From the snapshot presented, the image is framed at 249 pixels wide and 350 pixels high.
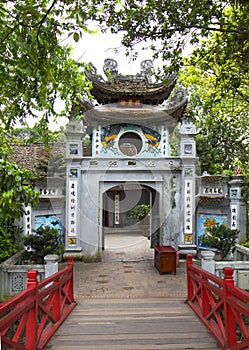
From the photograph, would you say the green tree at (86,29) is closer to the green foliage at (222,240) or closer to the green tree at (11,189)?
the green tree at (11,189)

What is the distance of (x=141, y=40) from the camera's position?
14.4ft

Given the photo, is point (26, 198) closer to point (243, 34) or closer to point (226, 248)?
point (243, 34)

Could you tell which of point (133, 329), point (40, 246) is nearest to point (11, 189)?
point (133, 329)

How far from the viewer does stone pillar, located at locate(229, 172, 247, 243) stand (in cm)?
932

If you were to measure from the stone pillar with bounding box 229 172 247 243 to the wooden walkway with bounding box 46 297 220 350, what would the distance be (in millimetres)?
4472

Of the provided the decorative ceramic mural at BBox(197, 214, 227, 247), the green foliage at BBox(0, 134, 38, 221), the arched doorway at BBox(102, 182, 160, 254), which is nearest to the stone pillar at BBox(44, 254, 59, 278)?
the green foliage at BBox(0, 134, 38, 221)

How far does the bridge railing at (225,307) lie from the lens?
10.6 feet

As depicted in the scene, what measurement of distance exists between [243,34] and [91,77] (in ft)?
22.5

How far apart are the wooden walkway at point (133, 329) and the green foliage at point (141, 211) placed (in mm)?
Answer: 13761

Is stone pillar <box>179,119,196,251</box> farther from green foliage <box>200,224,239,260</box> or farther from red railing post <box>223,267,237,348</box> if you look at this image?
red railing post <box>223,267,237,348</box>

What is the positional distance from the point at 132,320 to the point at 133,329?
0.40m

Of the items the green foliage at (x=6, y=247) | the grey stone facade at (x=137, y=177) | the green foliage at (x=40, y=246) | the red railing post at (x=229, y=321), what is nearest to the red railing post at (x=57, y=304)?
the red railing post at (x=229, y=321)

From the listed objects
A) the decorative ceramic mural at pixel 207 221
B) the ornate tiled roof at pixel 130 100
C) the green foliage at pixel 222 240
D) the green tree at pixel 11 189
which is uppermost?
the ornate tiled roof at pixel 130 100

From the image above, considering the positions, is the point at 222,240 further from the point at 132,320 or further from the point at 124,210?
the point at 124,210
